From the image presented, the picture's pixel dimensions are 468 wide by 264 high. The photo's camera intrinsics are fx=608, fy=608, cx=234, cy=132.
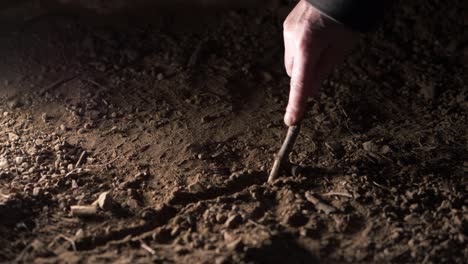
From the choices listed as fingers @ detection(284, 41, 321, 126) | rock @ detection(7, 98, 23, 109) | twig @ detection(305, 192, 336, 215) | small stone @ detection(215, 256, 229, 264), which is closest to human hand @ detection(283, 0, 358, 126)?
fingers @ detection(284, 41, 321, 126)

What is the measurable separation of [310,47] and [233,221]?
20.0 inches

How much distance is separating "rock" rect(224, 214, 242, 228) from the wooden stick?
204 millimetres

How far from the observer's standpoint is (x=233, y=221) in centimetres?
160

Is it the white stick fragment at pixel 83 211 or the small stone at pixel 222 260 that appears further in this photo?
the white stick fragment at pixel 83 211

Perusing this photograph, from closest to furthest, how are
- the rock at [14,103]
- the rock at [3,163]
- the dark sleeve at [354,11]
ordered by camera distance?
1. the dark sleeve at [354,11]
2. the rock at [3,163]
3. the rock at [14,103]

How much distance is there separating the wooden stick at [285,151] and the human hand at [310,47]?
66 mm

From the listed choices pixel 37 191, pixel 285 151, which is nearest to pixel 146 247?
pixel 37 191

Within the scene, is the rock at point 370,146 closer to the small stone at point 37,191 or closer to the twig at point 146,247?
the twig at point 146,247

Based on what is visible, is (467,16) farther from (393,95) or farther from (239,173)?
(239,173)

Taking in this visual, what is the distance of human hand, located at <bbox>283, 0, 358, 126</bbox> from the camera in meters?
1.63

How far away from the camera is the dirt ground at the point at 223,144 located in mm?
1559

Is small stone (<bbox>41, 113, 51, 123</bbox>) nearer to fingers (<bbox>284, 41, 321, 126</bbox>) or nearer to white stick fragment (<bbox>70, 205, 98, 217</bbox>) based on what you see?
white stick fragment (<bbox>70, 205, 98, 217</bbox>)

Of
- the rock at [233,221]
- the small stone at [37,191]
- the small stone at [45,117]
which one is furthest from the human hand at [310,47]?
the small stone at [45,117]

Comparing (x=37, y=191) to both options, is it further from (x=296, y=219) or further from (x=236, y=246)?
(x=296, y=219)
